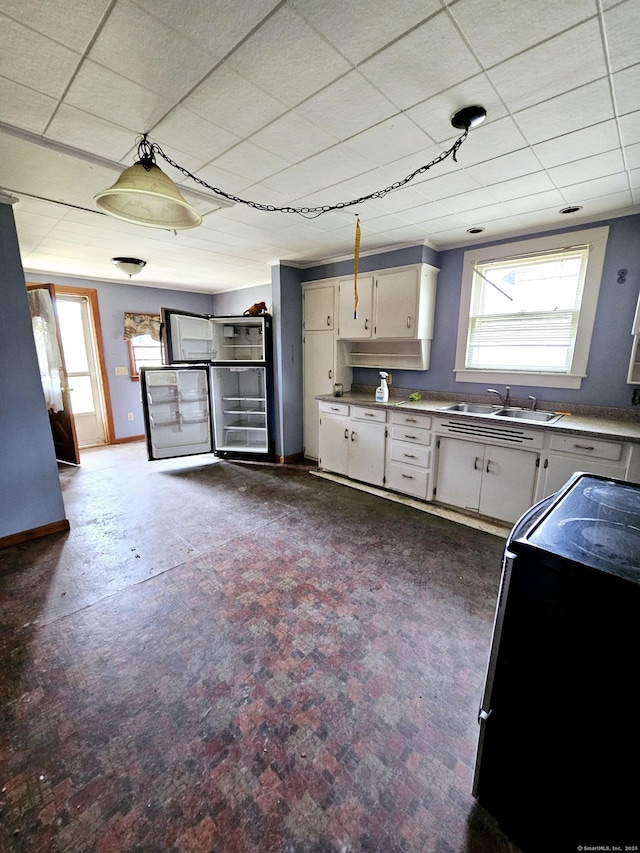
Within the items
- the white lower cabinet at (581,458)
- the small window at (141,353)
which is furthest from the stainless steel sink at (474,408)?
the small window at (141,353)

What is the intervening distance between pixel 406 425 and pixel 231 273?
3.43 m

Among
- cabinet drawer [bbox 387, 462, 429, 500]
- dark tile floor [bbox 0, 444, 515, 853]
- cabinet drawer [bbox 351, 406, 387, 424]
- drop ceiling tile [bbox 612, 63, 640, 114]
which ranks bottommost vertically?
dark tile floor [bbox 0, 444, 515, 853]

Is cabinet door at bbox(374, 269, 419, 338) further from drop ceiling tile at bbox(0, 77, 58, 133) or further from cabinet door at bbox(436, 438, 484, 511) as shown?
drop ceiling tile at bbox(0, 77, 58, 133)

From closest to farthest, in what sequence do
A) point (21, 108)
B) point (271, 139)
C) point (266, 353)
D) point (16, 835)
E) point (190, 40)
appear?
point (16, 835) < point (190, 40) < point (21, 108) < point (271, 139) < point (266, 353)

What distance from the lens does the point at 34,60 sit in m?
1.30

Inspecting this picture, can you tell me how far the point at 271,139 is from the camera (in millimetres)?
1780

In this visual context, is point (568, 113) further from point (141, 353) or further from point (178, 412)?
point (141, 353)

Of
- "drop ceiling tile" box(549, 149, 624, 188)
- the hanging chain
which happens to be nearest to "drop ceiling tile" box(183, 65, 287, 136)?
the hanging chain

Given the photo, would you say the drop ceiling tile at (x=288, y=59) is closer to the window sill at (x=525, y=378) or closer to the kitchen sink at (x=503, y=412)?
the kitchen sink at (x=503, y=412)

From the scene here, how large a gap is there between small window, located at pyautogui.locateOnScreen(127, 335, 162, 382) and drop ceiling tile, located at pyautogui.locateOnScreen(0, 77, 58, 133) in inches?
159

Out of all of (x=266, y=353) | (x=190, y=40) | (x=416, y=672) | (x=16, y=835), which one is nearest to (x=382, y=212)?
(x=190, y=40)

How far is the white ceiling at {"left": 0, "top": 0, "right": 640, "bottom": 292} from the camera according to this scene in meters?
1.15

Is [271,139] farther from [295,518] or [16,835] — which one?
[16,835]

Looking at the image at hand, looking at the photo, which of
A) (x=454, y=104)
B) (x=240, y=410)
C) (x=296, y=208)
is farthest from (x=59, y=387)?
(x=454, y=104)
